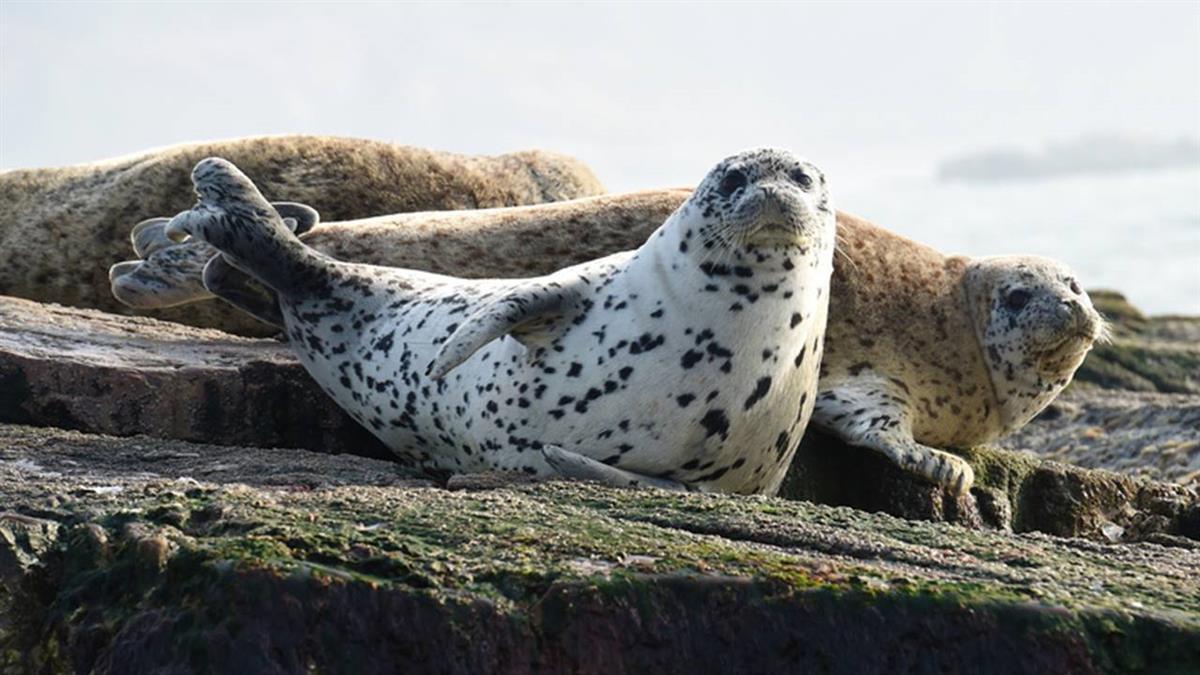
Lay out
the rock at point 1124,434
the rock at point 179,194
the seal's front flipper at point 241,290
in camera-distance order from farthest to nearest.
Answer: the rock at point 1124,434, the rock at point 179,194, the seal's front flipper at point 241,290

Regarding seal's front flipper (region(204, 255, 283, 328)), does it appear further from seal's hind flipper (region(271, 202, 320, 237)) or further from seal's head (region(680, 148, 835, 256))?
seal's head (region(680, 148, 835, 256))

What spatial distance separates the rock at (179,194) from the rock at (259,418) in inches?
53.6

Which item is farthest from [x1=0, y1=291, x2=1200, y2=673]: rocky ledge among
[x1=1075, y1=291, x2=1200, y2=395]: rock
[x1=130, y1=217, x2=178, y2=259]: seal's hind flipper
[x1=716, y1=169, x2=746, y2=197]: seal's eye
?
[x1=1075, y1=291, x2=1200, y2=395]: rock

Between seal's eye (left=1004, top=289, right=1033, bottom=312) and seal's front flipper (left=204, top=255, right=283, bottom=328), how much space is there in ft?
9.17

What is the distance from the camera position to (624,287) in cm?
640

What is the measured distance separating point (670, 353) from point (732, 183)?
535 mm

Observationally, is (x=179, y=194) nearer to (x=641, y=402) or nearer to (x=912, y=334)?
(x=912, y=334)

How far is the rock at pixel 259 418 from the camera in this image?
21.9ft

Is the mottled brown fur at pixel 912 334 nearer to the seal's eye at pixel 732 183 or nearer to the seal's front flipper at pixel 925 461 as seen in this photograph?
the seal's front flipper at pixel 925 461

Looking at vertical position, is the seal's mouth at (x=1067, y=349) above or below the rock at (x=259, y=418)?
above

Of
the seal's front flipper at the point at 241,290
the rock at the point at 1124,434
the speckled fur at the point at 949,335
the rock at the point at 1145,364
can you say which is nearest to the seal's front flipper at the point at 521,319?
the seal's front flipper at the point at 241,290

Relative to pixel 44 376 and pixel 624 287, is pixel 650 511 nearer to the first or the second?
pixel 624 287

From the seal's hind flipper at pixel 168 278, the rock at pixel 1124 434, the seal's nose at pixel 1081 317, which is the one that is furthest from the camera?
the rock at pixel 1124 434

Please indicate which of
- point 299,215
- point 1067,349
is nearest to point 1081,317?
point 1067,349
